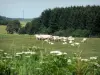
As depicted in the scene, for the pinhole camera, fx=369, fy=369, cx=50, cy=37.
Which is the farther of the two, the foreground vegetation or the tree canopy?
the tree canopy

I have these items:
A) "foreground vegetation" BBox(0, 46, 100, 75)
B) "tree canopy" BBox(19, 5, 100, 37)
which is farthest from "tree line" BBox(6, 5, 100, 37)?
"foreground vegetation" BBox(0, 46, 100, 75)

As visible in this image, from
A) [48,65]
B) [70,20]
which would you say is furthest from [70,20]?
[48,65]

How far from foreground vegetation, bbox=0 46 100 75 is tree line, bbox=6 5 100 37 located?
39377mm

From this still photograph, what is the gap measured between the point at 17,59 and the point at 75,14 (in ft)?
170

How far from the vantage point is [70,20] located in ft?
198

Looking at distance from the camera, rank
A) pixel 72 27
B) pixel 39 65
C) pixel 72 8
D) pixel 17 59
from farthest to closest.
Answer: pixel 72 8, pixel 72 27, pixel 17 59, pixel 39 65

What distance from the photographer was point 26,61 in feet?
21.0

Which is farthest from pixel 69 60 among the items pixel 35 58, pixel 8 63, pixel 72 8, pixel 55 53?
pixel 72 8

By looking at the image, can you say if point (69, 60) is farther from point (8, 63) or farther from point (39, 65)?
point (8, 63)

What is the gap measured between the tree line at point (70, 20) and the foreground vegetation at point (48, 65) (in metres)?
39.4

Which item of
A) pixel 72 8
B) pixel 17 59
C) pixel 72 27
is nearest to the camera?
pixel 17 59

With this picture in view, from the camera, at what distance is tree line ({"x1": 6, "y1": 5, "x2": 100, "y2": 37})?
1994 inches

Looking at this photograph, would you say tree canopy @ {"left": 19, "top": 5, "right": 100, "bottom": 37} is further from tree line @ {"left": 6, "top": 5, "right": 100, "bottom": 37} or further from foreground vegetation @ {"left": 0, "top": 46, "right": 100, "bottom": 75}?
foreground vegetation @ {"left": 0, "top": 46, "right": 100, "bottom": 75}

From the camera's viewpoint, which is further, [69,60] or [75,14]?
[75,14]
